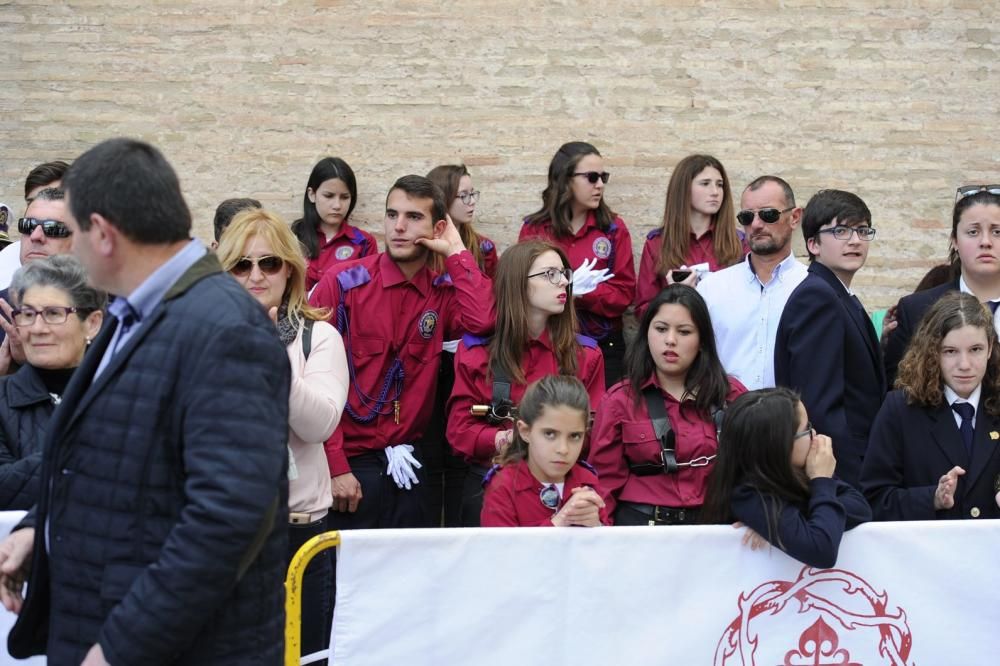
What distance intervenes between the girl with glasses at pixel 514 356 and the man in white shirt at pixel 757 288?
2.29 ft

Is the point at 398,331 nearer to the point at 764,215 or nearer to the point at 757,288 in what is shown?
the point at 757,288

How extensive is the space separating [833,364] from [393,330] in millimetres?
2048

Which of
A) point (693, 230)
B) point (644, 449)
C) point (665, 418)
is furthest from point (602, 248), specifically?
point (644, 449)

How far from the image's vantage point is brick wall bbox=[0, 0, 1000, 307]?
8031mm

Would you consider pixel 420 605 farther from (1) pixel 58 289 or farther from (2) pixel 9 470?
(1) pixel 58 289

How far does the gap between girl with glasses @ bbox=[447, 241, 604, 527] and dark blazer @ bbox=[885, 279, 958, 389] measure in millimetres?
1489

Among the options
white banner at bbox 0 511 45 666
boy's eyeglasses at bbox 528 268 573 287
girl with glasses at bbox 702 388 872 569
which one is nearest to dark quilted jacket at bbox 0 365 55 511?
white banner at bbox 0 511 45 666

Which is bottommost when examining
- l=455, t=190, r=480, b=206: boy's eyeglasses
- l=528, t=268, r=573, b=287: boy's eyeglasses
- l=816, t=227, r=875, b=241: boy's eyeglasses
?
l=528, t=268, r=573, b=287: boy's eyeglasses

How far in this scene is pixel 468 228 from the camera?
7.09 meters

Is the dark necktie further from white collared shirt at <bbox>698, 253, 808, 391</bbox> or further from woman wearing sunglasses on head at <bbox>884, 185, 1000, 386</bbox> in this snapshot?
white collared shirt at <bbox>698, 253, 808, 391</bbox>

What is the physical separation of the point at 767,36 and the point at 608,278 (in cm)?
247

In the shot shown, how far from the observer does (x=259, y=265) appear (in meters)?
4.52

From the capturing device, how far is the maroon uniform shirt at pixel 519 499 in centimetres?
459

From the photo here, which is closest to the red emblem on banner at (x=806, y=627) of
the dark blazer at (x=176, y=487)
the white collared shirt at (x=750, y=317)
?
the white collared shirt at (x=750, y=317)
